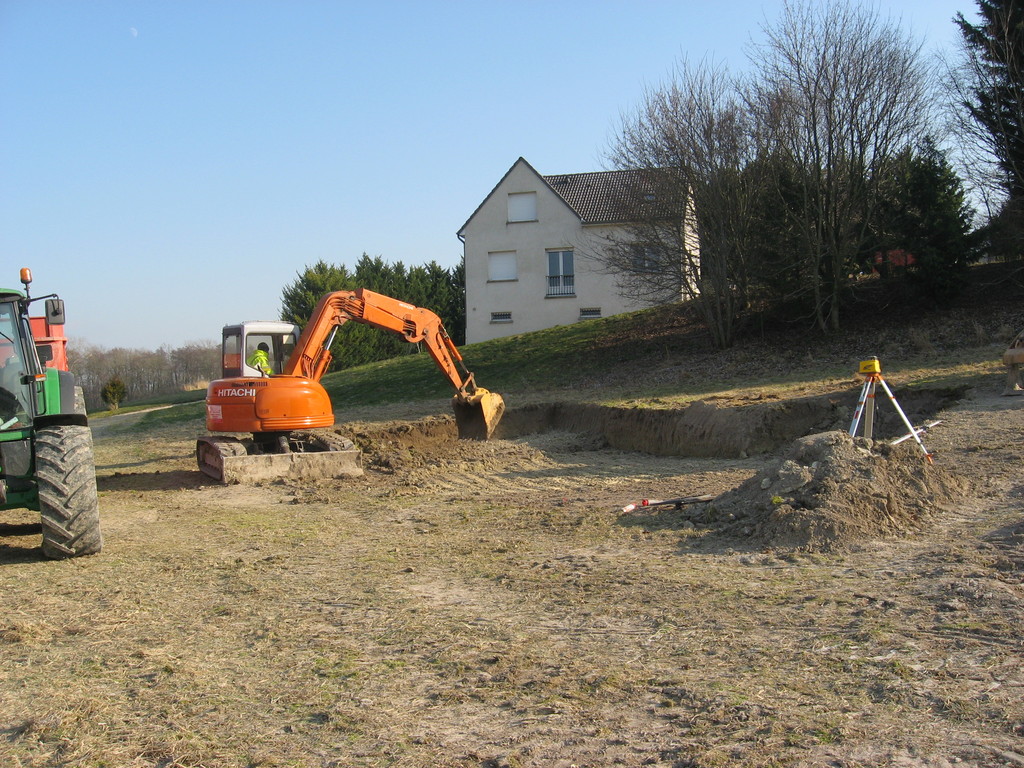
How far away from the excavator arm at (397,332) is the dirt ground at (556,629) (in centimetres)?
399

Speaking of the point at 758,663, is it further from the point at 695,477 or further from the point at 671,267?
the point at 671,267

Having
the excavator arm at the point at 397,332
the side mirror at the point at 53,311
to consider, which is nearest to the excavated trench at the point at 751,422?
the excavator arm at the point at 397,332

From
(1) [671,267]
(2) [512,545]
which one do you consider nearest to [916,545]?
(2) [512,545]

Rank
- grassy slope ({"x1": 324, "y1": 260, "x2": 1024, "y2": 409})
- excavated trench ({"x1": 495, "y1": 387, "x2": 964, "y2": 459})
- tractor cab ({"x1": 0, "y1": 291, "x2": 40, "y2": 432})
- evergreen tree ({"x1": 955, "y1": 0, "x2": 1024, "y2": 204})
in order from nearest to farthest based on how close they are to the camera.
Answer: tractor cab ({"x1": 0, "y1": 291, "x2": 40, "y2": 432})
excavated trench ({"x1": 495, "y1": 387, "x2": 964, "y2": 459})
grassy slope ({"x1": 324, "y1": 260, "x2": 1024, "y2": 409})
evergreen tree ({"x1": 955, "y1": 0, "x2": 1024, "y2": 204})

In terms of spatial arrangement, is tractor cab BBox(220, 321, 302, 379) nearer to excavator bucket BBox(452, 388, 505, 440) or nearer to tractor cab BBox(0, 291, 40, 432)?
excavator bucket BBox(452, 388, 505, 440)

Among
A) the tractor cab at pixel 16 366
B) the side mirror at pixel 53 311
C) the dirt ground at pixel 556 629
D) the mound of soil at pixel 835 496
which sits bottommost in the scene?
the dirt ground at pixel 556 629

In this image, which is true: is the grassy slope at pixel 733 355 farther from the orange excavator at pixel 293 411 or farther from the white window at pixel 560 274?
the white window at pixel 560 274

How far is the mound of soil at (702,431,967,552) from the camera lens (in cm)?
703

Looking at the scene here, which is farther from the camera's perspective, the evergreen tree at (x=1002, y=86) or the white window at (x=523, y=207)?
the white window at (x=523, y=207)

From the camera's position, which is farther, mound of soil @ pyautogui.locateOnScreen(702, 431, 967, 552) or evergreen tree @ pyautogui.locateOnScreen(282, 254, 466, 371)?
evergreen tree @ pyautogui.locateOnScreen(282, 254, 466, 371)

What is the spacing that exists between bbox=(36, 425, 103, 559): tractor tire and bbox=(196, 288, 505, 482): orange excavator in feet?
14.9

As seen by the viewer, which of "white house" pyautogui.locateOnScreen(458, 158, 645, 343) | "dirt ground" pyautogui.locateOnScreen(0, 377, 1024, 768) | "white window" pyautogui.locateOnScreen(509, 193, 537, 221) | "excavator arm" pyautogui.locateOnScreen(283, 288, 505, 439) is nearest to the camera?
"dirt ground" pyautogui.locateOnScreen(0, 377, 1024, 768)

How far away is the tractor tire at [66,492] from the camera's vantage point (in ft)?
24.1

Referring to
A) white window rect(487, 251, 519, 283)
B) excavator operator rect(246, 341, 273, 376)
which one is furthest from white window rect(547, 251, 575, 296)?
excavator operator rect(246, 341, 273, 376)
